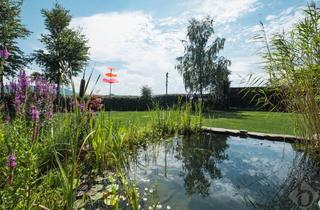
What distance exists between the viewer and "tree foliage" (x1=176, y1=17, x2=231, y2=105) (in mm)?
17047

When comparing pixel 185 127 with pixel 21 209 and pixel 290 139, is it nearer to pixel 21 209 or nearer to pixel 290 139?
pixel 290 139

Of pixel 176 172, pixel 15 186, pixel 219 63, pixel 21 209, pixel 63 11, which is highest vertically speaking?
pixel 63 11

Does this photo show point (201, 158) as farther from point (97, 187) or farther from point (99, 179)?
point (97, 187)

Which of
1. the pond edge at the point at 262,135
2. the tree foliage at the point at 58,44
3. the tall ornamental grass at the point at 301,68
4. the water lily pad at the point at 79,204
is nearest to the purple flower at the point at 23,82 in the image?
the water lily pad at the point at 79,204

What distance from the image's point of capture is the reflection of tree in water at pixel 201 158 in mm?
2518

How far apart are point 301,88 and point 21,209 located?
313 cm

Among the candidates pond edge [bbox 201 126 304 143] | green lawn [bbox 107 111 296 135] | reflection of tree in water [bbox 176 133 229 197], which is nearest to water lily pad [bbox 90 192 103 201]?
reflection of tree in water [bbox 176 133 229 197]

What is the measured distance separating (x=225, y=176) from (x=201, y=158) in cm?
76

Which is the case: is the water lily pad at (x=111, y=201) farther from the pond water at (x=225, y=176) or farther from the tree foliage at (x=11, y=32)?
the tree foliage at (x=11, y=32)

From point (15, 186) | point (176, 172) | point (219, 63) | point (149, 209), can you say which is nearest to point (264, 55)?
point (176, 172)

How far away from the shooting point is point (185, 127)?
5637 mm

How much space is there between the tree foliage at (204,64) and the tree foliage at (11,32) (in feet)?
36.8

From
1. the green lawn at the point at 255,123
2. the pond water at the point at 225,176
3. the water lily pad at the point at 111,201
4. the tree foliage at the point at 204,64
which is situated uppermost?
the tree foliage at the point at 204,64

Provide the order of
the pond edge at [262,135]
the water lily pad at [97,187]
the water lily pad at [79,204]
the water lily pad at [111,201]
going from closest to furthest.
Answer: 1. the water lily pad at [111,201]
2. the water lily pad at [79,204]
3. the water lily pad at [97,187]
4. the pond edge at [262,135]
